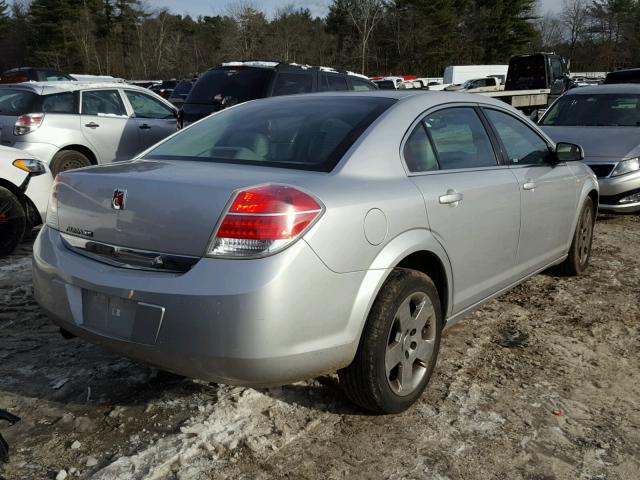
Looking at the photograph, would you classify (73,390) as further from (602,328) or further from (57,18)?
(57,18)

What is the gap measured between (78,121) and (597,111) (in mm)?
7299

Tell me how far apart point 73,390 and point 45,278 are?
2.23 feet

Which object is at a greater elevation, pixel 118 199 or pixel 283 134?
pixel 283 134

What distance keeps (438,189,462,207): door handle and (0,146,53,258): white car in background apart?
13.8 ft

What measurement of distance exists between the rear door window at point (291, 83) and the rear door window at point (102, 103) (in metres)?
2.51

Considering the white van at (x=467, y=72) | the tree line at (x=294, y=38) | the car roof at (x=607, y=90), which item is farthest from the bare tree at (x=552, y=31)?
the car roof at (x=607, y=90)

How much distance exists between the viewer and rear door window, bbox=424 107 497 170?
3.29m

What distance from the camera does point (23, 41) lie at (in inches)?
2302

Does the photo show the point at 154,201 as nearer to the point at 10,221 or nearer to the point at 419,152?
the point at 419,152

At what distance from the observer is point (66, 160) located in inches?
319

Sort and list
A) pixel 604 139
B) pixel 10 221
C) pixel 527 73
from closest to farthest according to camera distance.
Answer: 1. pixel 10 221
2. pixel 604 139
3. pixel 527 73

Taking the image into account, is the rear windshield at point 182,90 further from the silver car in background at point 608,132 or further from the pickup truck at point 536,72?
the silver car in background at point 608,132

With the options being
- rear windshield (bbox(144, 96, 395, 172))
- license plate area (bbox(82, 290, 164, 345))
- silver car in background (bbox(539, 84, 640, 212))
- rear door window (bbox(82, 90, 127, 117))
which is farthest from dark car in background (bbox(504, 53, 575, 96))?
license plate area (bbox(82, 290, 164, 345))

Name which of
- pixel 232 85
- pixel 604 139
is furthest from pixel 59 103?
pixel 604 139
